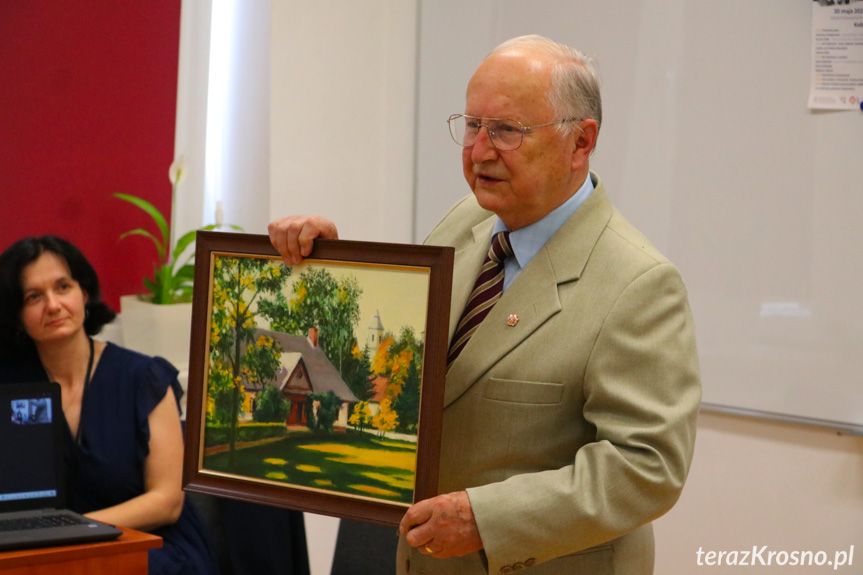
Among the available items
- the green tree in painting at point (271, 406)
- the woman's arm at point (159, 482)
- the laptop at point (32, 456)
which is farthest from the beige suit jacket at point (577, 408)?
the woman's arm at point (159, 482)

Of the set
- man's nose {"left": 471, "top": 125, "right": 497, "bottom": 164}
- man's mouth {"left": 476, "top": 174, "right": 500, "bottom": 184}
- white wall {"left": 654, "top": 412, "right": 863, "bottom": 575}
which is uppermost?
man's nose {"left": 471, "top": 125, "right": 497, "bottom": 164}

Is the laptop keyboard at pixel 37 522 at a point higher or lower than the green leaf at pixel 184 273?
lower

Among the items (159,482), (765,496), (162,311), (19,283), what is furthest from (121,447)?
(765,496)

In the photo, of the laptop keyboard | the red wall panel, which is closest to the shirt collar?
the laptop keyboard

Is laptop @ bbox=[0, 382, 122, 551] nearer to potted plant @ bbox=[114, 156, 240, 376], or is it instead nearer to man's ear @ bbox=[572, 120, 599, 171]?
potted plant @ bbox=[114, 156, 240, 376]

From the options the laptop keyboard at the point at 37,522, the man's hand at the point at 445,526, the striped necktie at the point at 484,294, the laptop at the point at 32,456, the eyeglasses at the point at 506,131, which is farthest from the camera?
the laptop at the point at 32,456

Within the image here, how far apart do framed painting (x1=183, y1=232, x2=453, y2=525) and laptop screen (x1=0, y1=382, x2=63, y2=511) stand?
2.28 ft

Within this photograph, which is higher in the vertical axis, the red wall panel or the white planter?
the red wall panel

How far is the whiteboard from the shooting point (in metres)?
2.52

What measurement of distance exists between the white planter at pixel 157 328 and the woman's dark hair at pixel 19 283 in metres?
0.35

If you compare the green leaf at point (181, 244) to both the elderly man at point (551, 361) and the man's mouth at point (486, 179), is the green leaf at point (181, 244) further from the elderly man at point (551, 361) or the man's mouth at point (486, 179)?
the man's mouth at point (486, 179)

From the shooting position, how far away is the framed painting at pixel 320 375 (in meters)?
1.38

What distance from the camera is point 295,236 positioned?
4.76 ft

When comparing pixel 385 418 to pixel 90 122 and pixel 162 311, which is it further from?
pixel 90 122
